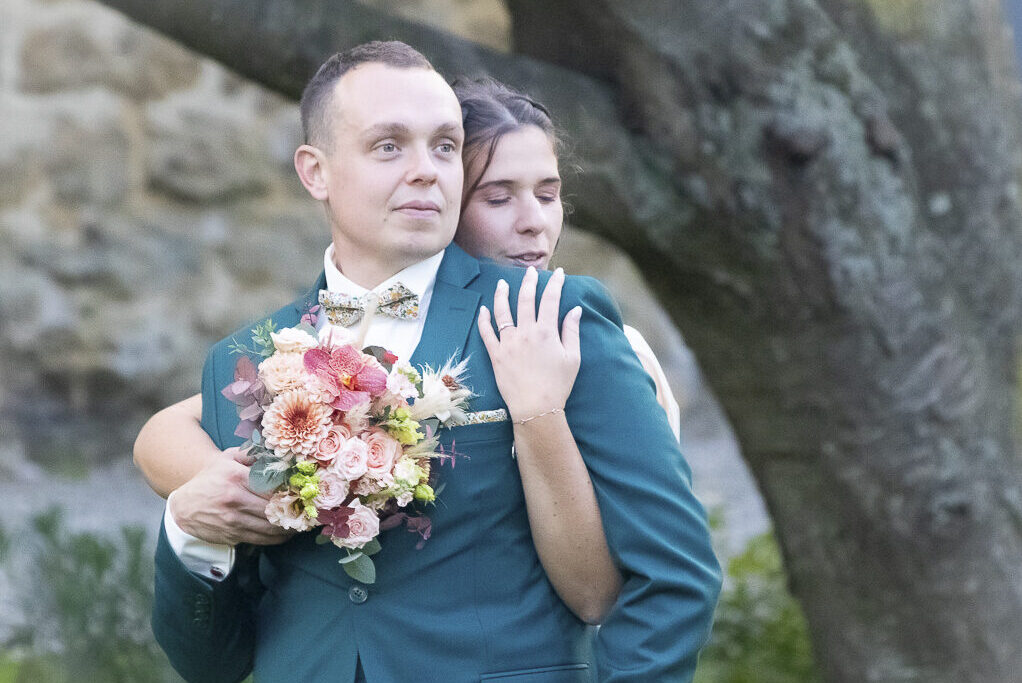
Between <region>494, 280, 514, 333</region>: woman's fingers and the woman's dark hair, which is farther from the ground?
the woman's dark hair

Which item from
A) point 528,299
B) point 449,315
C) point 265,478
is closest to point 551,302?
point 528,299

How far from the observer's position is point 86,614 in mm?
3840

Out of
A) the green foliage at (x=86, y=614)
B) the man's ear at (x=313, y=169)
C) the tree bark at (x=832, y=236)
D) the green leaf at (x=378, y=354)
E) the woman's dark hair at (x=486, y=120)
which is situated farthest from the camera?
the green foliage at (x=86, y=614)

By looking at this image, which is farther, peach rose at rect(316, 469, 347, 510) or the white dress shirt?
the white dress shirt

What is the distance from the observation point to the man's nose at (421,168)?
1836 mm

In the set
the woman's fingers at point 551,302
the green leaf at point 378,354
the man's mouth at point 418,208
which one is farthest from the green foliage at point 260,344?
the woman's fingers at point 551,302

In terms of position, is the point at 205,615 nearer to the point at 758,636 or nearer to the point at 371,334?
the point at 371,334

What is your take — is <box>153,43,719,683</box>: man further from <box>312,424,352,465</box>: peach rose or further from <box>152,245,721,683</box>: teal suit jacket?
<box>312,424,352,465</box>: peach rose

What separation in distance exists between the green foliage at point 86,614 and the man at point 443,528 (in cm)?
197

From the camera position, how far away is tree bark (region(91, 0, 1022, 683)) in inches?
128

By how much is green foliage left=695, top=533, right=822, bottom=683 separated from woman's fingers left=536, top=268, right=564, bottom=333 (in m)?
2.42

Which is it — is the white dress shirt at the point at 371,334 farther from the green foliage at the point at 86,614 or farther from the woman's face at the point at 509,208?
the green foliage at the point at 86,614

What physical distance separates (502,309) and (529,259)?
48 cm

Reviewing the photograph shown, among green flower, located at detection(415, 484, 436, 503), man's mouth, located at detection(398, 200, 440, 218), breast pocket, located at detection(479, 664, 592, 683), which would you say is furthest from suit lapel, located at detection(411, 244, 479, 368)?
breast pocket, located at detection(479, 664, 592, 683)
